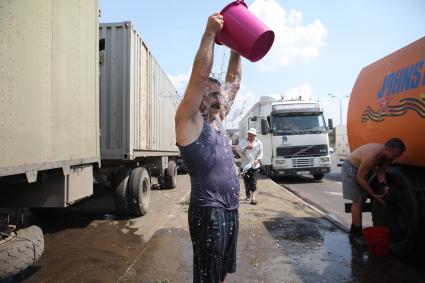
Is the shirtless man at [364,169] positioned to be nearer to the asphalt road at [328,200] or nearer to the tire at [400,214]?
the tire at [400,214]

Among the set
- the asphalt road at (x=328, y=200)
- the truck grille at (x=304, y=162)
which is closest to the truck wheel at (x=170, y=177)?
the asphalt road at (x=328, y=200)

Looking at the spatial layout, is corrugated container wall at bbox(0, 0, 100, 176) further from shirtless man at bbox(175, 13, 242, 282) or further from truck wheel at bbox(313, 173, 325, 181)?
truck wheel at bbox(313, 173, 325, 181)

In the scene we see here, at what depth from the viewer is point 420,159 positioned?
4.70 metres

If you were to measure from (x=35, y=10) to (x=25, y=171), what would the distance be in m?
1.50

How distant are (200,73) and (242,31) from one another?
0.52 m

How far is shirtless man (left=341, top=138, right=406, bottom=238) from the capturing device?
491 cm

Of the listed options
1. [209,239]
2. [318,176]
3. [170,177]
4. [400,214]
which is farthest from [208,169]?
[318,176]

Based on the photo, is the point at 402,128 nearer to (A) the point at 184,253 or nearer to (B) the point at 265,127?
(A) the point at 184,253

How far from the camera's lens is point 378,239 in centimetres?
495

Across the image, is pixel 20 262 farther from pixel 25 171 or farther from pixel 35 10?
pixel 35 10

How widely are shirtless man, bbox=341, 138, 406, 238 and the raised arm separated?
3.54 metres

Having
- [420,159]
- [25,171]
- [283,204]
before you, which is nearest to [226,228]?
[25,171]

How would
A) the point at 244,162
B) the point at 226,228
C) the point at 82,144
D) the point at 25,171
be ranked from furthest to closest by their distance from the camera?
the point at 244,162 < the point at 82,144 < the point at 25,171 < the point at 226,228

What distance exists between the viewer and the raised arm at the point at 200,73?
2.18 meters
